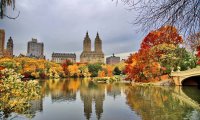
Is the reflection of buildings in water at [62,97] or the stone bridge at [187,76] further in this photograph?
the stone bridge at [187,76]

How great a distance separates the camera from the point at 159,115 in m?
17.8

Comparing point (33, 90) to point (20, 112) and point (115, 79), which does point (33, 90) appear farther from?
point (115, 79)

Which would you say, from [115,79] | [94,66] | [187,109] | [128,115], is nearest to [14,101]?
[128,115]

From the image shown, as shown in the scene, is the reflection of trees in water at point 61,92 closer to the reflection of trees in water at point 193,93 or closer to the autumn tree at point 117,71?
the reflection of trees in water at point 193,93

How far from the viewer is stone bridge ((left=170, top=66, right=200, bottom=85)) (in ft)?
118

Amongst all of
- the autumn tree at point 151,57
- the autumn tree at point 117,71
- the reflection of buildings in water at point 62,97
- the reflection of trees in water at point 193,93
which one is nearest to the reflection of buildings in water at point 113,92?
the reflection of buildings in water at point 62,97

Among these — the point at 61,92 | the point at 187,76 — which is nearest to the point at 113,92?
the point at 61,92

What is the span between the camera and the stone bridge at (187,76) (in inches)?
1418

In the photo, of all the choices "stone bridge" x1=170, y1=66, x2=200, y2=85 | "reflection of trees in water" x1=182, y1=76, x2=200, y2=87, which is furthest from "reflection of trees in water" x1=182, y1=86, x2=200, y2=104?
"reflection of trees in water" x1=182, y1=76, x2=200, y2=87

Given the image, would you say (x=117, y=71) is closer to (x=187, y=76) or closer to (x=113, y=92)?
(x=187, y=76)

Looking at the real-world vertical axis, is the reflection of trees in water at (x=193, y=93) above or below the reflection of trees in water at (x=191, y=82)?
below

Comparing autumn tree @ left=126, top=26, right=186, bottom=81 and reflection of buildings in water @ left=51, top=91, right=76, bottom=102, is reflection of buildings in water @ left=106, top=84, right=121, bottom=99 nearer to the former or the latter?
reflection of buildings in water @ left=51, top=91, right=76, bottom=102

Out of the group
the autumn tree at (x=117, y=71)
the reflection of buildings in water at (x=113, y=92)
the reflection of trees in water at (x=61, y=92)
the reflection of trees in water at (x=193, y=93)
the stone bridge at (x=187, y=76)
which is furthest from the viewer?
the autumn tree at (x=117, y=71)

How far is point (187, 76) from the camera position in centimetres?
3788
